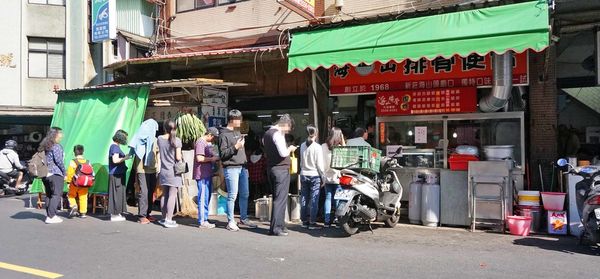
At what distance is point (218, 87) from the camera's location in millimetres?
11062

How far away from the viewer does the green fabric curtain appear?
9.70m

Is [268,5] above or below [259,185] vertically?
above

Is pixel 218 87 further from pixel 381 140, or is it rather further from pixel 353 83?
pixel 381 140

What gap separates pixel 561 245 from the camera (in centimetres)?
641

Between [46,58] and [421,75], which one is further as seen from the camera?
[46,58]

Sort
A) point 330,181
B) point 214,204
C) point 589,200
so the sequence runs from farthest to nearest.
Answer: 1. point 214,204
2. point 330,181
3. point 589,200

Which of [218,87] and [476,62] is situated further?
[218,87]

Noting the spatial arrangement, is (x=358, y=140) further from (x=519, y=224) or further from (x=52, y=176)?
(x=52, y=176)

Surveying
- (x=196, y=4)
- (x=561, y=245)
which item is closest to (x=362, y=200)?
(x=561, y=245)

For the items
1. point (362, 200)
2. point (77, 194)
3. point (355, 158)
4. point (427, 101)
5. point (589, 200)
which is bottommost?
point (77, 194)

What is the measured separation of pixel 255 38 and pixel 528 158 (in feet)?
22.3

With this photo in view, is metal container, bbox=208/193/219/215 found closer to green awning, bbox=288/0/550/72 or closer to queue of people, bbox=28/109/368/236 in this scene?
queue of people, bbox=28/109/368/236

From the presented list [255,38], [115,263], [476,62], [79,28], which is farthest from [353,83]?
[79,28]

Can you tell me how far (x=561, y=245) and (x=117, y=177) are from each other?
762 centimetres
